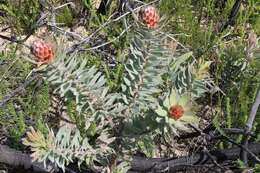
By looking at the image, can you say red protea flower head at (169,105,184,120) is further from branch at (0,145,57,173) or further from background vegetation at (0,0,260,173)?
branch at (0,145,57,173)

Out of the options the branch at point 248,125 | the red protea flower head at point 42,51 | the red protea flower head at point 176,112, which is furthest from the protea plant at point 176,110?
the branch at point 248,125

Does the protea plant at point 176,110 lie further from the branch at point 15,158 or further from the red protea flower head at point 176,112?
the branch at point 15,158

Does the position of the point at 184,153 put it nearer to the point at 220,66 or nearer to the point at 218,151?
the point at 218,151

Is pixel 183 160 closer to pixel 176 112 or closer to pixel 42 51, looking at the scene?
pixel 176 112

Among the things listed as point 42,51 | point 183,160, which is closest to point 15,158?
point 183,160

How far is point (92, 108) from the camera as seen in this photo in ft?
4.65

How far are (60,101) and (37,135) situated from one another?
0.90m

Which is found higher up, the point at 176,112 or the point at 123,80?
the point at 123,80

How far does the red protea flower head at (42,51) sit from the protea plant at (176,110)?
0.30 metres

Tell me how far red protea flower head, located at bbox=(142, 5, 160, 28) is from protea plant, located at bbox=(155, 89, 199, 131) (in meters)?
0.18

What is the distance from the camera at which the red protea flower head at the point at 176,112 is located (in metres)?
1.21

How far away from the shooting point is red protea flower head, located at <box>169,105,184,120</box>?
121 centimetres

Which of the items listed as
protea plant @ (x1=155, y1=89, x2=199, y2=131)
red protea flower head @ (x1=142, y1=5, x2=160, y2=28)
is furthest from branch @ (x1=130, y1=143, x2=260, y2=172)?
red protea flower head @ (x1=142, y1=5, x2=160, y2=28)

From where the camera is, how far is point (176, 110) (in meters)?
1.21
